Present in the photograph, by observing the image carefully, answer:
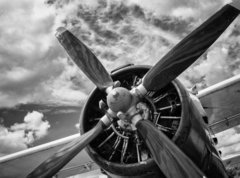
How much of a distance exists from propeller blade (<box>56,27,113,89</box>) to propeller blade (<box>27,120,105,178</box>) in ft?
3.93

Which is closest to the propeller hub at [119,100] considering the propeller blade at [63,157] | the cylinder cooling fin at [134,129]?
the cylinder cooling fin at [134,129]

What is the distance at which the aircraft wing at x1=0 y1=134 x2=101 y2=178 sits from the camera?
29.4ft

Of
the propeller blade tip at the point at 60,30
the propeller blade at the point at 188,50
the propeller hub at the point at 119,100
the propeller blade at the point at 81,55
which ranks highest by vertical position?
the propeller blade tip at the point at 60,30

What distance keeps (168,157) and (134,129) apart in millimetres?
1010

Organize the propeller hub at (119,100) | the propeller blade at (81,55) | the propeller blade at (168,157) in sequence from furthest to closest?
the propeller blade at (81,55), the propeller hub at (119,100), the propeller blade at (168,157)

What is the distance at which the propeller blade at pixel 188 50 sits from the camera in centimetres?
Answer: 479

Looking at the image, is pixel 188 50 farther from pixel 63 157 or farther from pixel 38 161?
pixel 38 161

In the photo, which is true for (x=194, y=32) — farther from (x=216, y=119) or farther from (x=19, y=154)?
(x=19, y=154)

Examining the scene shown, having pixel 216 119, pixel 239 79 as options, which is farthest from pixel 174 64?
pixel 216 119

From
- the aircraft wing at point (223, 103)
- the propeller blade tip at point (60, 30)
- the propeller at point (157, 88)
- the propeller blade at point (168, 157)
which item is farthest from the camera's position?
the aircraft wing at point (223, 103)

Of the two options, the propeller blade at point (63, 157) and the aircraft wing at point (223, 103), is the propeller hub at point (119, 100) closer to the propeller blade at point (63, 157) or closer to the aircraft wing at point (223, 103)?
the propeller blade at point (63, 157)

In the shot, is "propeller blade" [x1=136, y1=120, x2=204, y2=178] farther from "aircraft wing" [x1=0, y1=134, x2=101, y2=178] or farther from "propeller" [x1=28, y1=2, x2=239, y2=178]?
"aircraft wing" [x1=0, y1=134, x2=101, y2=178]

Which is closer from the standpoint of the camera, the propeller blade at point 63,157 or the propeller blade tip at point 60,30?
the propeller blade at point 63,157

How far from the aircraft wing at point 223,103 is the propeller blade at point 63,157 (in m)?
4.54
